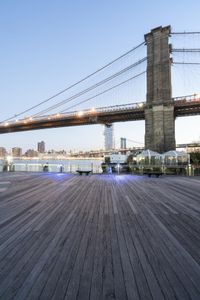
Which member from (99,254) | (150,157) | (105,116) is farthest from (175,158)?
(99,254)

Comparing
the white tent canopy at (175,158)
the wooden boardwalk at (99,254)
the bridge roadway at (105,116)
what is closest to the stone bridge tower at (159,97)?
the bridge roadway at (105,116)

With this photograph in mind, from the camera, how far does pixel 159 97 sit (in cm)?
3794

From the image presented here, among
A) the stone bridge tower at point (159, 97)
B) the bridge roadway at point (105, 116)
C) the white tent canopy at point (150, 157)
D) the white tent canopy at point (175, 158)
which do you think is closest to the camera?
the white tent canopy at point (175, 158)

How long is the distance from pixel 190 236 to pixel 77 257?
218 cm

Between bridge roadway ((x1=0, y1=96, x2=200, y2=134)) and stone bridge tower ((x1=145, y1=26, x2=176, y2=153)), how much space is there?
1891 millimetres

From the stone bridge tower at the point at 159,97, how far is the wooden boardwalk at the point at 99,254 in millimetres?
31059

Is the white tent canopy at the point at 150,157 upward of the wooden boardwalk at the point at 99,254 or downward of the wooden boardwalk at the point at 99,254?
upward

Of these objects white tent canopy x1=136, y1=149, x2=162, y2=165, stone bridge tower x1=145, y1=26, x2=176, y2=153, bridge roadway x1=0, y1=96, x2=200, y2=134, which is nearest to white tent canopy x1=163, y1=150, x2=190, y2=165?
white tent canopy x1=136, y1=149, x2=162, y2=165

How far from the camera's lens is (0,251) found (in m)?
3.63

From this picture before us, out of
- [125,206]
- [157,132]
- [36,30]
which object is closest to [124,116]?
[157,132]

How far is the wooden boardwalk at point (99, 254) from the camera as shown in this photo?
259cm

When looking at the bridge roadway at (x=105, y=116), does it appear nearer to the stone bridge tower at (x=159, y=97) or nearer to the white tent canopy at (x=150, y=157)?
the stone bridge tower at (x=159, y=97)

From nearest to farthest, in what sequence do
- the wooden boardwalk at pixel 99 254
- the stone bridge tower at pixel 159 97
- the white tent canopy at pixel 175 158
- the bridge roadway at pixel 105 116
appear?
the wooden boardwalk at pixel 99 254, the white tent canopy at pixel 175 158, the stone bridge tower at pixel 159 97, the bridge roadway at pixel 105 116

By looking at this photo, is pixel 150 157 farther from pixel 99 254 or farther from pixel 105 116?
pixel 99 254
